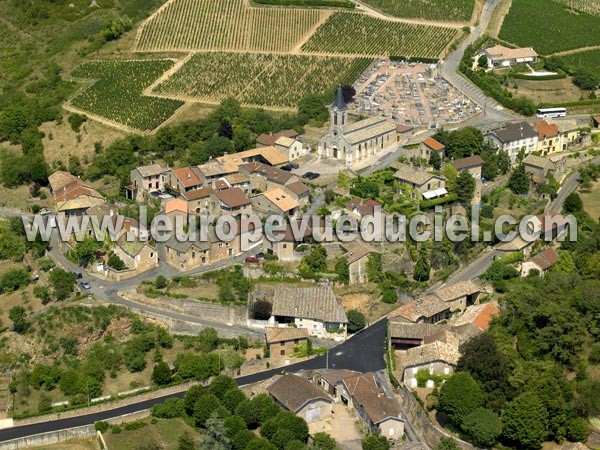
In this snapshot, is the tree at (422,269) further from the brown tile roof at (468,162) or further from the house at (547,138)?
the house at (547,138)

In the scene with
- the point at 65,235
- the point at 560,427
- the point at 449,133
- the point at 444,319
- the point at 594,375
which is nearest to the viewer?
the point at 560,427

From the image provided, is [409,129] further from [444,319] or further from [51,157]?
[51,157]

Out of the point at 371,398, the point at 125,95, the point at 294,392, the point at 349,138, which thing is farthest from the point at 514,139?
the point at 125,95

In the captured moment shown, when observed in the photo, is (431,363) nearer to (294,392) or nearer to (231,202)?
(294,392)

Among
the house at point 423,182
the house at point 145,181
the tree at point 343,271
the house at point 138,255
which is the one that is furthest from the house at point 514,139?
the house at point 138,255

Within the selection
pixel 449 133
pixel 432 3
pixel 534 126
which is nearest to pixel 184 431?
pixel 449 133
